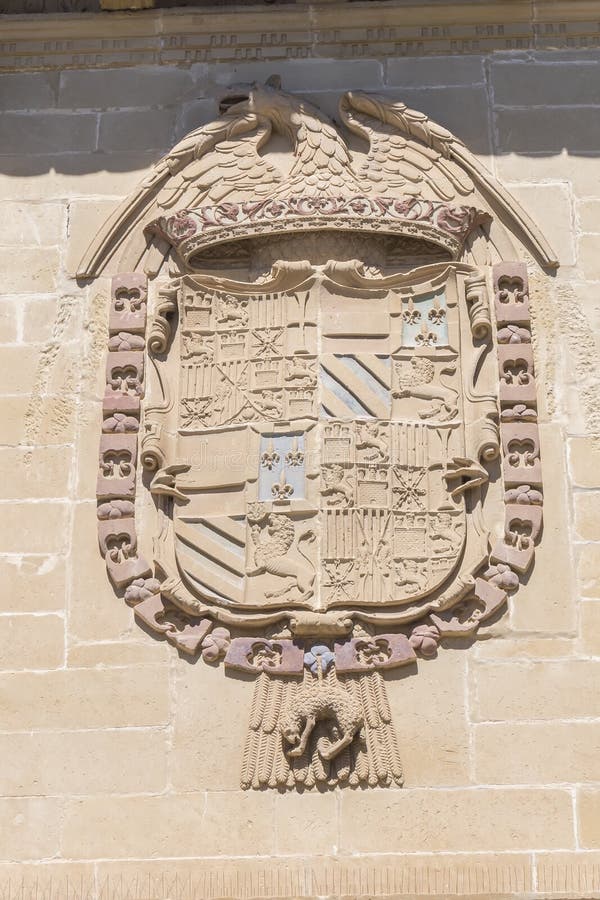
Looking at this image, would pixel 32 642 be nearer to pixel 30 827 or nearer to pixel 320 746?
pixel 30 827

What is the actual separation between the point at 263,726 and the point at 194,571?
0.74m

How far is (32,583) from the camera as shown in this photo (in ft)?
25.1

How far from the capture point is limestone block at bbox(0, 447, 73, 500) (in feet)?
25.7

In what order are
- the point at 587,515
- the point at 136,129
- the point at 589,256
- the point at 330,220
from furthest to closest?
the point at 136,129
the point at 589,256
the point at 330,220
the point at 587,515

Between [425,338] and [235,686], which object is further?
[425,338]

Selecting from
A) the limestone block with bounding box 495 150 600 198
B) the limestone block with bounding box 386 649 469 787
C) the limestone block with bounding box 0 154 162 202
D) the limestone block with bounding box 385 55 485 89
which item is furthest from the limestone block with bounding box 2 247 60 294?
the limestone block with bounding box 386 649 469 787

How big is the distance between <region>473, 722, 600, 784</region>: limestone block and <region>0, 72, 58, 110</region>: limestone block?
12.6ft

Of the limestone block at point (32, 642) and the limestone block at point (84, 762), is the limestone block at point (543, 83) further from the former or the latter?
the limestone block at point (84, 762)

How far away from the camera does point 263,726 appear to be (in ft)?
23.7

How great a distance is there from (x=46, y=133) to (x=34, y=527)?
2.12 meters

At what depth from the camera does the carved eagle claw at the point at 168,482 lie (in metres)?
7.70

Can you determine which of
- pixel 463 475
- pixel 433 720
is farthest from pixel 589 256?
pixel 433 720

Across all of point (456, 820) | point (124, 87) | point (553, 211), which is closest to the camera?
point (456, 820)

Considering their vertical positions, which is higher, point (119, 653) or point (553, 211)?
point (553, 211)
